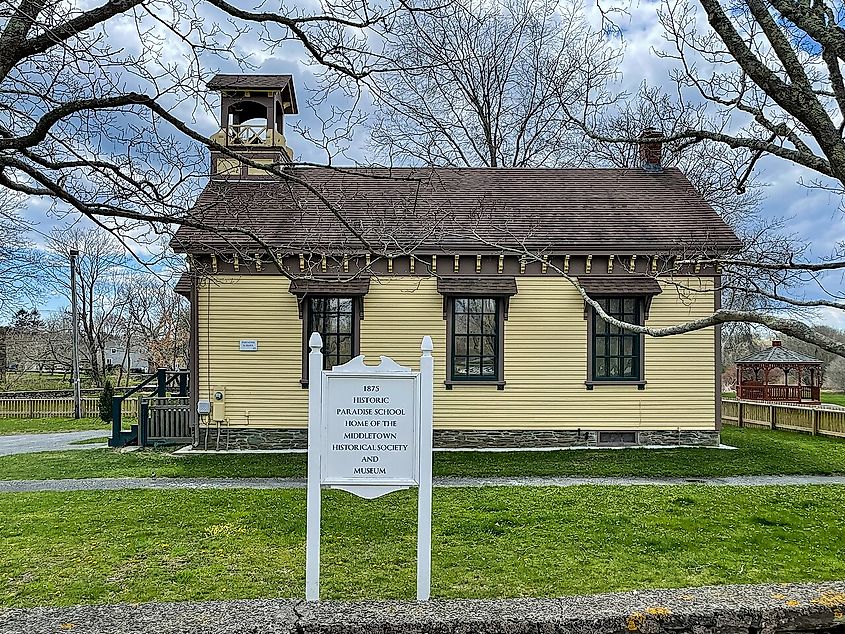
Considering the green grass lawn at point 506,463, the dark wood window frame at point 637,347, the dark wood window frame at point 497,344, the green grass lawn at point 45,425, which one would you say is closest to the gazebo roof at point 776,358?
the green grass lawn at point 506,463

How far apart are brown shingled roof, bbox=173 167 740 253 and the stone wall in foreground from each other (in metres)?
10.1

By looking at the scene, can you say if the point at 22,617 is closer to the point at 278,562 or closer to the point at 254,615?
the point at 254,615

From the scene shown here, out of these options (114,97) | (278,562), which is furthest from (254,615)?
(114,97)

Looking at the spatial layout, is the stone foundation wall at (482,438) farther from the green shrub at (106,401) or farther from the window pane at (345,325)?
the green shrub at (106,401)

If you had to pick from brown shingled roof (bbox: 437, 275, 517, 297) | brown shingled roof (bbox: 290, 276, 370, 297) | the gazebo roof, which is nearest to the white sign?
brown shingled roof (bbox: 290, 276, 370, 297)

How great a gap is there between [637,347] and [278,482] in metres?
8.46

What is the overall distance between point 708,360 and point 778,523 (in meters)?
7.80

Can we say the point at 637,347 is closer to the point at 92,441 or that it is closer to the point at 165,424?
the point at 165,424

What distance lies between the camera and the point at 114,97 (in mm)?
5258

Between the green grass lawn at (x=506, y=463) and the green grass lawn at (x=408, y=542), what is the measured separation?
190cm

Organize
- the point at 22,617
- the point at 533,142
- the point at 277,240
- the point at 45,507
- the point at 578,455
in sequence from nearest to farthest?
the point at 22,617
the point at 45,507
the point at 578,455
the point at 277,240
the point at 533,142

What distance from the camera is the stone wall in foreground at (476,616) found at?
397cm

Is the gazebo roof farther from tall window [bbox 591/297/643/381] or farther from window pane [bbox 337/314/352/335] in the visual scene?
window pane [bbox 337/314/352/335]

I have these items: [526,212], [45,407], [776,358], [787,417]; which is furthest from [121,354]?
[787,417]
